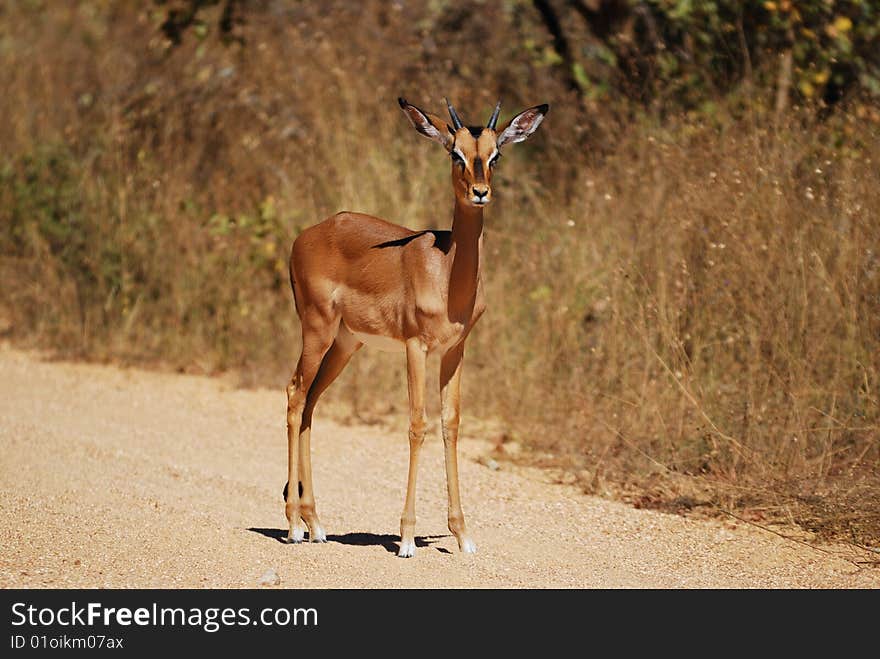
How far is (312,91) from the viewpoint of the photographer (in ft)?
42.4

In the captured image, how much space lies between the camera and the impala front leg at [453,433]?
681 cm

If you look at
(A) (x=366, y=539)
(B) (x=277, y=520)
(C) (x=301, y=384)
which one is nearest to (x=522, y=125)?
(C) (x=301, y=384)

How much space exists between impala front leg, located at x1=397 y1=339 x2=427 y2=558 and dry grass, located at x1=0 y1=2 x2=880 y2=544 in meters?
1.88

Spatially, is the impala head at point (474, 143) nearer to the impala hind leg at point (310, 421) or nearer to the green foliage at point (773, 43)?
the impala hind leg at point (310, 421)

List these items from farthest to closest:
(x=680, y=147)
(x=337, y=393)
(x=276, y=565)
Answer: (x=337, y=393), (x=680, y=147), (x=276, y=565)

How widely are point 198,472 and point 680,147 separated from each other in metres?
4.13

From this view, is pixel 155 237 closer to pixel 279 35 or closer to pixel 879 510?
pixel 279 35

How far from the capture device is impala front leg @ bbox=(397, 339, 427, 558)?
6695 mm

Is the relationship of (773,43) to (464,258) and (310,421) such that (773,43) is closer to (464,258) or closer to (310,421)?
(464,258)

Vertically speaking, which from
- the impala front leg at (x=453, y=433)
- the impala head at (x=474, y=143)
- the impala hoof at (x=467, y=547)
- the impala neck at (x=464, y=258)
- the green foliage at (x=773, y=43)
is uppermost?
the green foliage at (x=773, y=43)

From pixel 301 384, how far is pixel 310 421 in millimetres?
231

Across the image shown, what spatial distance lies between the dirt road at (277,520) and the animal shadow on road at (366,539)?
2cm

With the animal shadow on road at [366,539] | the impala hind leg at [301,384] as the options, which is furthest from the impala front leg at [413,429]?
the impala hind leg at [301,384]

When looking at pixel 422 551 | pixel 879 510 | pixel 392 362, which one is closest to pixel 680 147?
A: pixel 392 362
